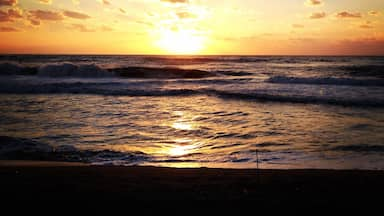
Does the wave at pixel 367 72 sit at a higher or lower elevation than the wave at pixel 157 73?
lower

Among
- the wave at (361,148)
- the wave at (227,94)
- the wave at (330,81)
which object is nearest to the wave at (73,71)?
the wave at (227,94)

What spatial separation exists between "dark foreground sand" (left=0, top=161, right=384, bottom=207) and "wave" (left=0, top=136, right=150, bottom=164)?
3.72 ft

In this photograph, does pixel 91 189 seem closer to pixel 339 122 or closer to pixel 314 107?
pixel 339 122

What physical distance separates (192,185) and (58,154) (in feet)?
11.7

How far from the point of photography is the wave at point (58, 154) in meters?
6.47

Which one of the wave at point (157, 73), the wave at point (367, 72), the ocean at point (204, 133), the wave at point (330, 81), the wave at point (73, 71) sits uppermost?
the wave at point (73, 71)

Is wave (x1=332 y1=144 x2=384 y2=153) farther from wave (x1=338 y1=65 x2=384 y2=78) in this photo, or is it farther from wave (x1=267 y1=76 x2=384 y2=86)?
wave (x1=338 y1=65 x2=384 y2=78)

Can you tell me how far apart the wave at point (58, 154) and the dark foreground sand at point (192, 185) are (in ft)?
3.72

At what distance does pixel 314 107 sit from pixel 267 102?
2.30 metres

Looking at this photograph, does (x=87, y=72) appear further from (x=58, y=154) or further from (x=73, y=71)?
(x=58, y=154)

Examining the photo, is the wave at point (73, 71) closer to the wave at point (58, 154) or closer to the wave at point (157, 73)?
the wave at point (157, 73)

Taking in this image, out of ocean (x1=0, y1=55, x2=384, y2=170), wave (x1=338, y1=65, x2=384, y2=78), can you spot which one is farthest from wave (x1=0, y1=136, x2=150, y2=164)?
wave (x1=338, y1=65, x2=384, y2=78)

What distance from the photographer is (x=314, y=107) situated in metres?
13.9

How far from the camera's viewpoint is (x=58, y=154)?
6.72m
